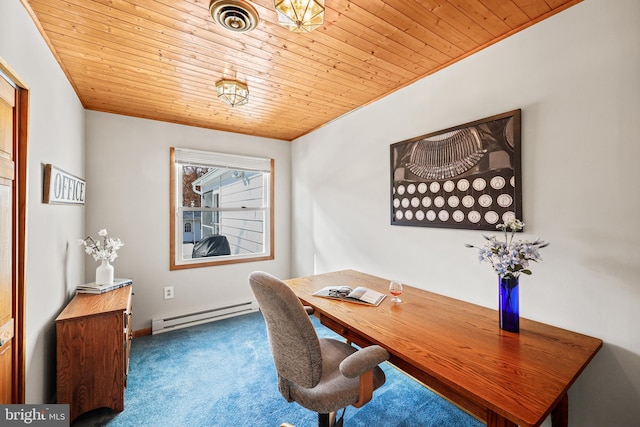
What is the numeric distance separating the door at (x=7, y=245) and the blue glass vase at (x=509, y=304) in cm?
234

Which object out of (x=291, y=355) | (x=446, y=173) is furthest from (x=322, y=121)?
(x=291, y=355)

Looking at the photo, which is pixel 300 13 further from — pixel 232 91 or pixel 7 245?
pixel 7 245

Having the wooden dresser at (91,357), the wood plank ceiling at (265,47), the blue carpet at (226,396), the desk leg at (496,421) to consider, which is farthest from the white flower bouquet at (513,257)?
the wooden dresser at (91,357)

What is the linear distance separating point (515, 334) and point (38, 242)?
8.69 ft

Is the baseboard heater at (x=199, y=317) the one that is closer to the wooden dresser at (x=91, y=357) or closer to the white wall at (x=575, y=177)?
the wooden dresser at (x=91, y=357)

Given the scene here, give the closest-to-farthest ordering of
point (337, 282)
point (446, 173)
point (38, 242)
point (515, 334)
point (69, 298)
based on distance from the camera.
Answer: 1. point (515, 334)
2. point (38, 242)
3. point (446, 173)
4. point (69, 298)
5. point (337, 282)

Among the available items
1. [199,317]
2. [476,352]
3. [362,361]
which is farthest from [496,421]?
[199,317]

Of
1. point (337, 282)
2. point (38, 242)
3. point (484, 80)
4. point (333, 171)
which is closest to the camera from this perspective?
point (38, 242)

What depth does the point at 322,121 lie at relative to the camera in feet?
10.5

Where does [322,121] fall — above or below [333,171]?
above

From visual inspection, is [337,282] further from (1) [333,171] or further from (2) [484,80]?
(2) [484,80]

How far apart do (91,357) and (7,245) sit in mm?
912

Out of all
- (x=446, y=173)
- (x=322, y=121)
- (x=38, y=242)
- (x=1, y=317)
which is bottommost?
(x=1, y=317)

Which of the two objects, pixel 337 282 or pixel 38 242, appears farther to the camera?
pixel 337 282
